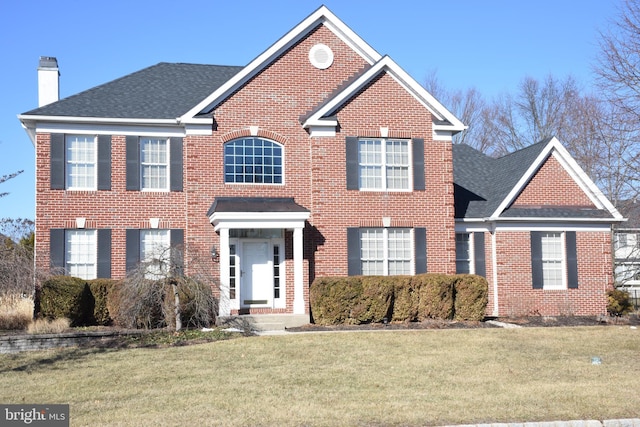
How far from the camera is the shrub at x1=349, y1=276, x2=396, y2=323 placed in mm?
20531

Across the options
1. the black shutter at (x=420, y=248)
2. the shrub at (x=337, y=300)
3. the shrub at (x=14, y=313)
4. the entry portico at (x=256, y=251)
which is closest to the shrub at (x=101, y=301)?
the shrub at (x=14, y=313)

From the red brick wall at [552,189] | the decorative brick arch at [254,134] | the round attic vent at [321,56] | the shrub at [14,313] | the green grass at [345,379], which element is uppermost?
the round attic vent at [321,56]

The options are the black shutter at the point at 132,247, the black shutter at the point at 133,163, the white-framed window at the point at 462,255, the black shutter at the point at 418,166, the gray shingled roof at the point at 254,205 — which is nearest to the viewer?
the gray shingled roof at the point at 254,205

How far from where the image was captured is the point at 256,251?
22391mm

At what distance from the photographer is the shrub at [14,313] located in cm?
1931

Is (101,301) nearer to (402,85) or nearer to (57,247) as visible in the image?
(57,247)

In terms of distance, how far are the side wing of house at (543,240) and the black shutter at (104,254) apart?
1099 cm

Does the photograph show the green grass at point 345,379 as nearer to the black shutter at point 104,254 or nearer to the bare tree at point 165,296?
the bare tree at point 165,296

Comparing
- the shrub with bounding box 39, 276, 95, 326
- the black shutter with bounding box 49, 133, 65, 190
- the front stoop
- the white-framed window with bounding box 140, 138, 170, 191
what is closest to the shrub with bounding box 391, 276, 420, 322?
the front stoop

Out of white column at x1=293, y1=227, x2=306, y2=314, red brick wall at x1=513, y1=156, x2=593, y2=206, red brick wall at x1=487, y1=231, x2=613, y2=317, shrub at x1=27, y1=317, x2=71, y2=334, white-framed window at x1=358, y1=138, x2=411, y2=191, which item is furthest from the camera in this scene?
red brick wall at x1=513, y1=156, x2=593, y2=206

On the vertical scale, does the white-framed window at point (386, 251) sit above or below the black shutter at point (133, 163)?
→ below

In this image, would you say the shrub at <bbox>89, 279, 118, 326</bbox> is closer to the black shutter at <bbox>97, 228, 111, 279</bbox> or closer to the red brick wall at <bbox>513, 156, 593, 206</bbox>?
the black shutter at <bbox>97, 228, 111, 279</bbox>

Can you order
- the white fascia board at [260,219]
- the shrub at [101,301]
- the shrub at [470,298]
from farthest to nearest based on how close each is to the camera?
the shrub at [470,298] → the white fascia board at [260,219] → the shrub at [101,301]

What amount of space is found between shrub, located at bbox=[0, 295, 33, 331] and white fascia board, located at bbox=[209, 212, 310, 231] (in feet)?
18.3
